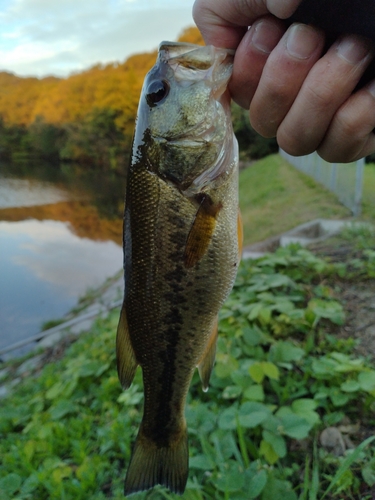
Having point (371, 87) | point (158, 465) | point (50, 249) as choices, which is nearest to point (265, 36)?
point (371, 87)

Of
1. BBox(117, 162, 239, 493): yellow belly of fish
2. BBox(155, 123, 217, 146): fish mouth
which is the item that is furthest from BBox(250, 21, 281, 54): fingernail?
BBox(117, 162, 239, 493): yellow belly of fish

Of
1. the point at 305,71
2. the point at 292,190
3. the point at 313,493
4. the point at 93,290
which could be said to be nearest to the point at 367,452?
the point at 313,493

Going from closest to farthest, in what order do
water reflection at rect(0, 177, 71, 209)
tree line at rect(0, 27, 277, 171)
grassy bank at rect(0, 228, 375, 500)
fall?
grassy bank at rect(0, 228, 375, 500), water reflection at rect(0, 177, 71, 209), tree line at rect(0, 27, 277, 171)

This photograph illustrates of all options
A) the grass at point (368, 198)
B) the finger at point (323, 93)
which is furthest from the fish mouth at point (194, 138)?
the grass at point (368, 198)

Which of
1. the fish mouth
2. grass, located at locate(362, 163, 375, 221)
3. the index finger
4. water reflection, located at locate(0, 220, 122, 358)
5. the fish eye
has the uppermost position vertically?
the index finger

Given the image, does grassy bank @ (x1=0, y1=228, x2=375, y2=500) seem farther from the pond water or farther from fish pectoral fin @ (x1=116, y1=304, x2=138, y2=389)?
the pond water

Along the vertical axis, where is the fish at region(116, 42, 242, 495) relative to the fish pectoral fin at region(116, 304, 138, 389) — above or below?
above
